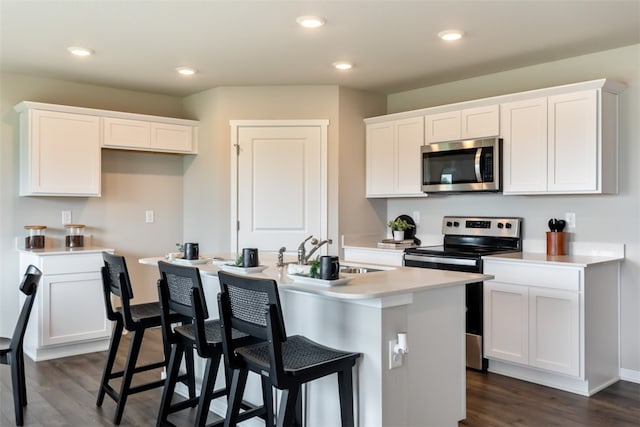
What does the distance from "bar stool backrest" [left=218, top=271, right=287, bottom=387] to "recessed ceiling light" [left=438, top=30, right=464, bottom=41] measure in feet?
7.45

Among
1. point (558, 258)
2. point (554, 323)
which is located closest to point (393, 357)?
Result: point (554, 323)

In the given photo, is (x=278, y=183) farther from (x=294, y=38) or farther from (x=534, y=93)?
(x=534, y=93)

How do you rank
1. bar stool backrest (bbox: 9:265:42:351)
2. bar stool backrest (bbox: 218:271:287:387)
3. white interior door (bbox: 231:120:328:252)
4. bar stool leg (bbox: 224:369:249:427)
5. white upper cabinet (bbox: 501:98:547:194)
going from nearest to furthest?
bar stool backrest (bbox: 218:271:287:387), bar stool leg (bbox: 224:369:249:427), bar stool backrest (bbox: 9:265:42:351), white upper cabinet (bbox: 501:98:547:194), white interior door (bbox: 231:120:328:252)

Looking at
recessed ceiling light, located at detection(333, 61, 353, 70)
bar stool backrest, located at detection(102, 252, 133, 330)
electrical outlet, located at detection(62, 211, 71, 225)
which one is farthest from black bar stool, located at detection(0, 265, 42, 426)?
recessed ceiling light, located at detection(333, 61, 353, 70)

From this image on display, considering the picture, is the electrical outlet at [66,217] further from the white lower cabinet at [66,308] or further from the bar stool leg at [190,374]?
the bar stool leg at [190,374]

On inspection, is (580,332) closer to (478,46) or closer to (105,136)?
(478,46)

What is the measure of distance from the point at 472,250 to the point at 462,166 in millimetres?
698

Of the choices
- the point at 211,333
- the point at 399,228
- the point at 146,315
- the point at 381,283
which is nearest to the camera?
the point at 381,283

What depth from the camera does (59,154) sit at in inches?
172

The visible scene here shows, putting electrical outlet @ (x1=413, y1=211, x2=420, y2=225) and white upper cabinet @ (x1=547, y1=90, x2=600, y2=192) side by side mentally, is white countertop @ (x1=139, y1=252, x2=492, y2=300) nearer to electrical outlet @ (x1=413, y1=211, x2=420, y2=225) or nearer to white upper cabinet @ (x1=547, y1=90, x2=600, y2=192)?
white upper cabinet @ (x1=547, y1=90, x2=600, y2=192)

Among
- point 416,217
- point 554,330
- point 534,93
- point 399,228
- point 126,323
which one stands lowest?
point 554,330

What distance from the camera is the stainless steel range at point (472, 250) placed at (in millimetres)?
3855

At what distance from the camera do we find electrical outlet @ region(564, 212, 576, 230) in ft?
13.0

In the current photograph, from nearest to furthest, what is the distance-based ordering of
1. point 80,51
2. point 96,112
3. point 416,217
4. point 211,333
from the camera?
point 211,333 < point 80,51 < point 96,112 < point 416,217
